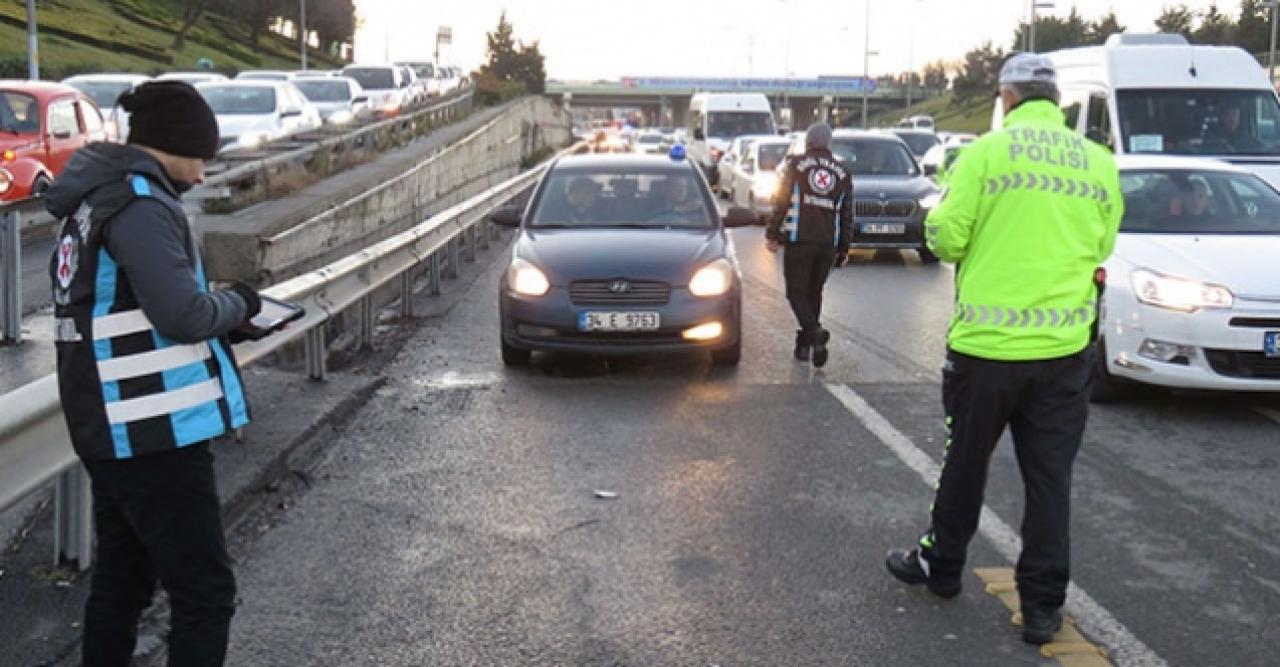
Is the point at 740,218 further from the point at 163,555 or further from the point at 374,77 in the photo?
the point at 374,77

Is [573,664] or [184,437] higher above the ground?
[184,437]

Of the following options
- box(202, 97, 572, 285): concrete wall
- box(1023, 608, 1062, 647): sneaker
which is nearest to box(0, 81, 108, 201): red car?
box(202, 97, 572, 285): concrete wall

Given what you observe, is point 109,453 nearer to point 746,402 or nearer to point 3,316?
point 746,402

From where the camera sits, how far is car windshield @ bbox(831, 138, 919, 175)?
18938 millimetres

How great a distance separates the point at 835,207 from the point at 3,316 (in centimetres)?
601

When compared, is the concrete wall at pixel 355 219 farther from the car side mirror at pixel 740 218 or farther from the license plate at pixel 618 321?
the car side mirror at pixel 740 218

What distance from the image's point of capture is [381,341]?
10.7m

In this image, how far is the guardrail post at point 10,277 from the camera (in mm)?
8758

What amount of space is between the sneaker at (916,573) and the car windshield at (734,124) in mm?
31841

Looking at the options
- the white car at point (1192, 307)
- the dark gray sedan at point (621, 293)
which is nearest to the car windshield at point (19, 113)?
the dark gray sedan at point (621, 293)

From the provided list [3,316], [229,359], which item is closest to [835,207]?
[3,316]

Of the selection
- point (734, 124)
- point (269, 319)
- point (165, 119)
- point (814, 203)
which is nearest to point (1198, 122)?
point (814, 203)

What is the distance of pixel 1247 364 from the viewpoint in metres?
7.75

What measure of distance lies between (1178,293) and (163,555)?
637 centimetres
